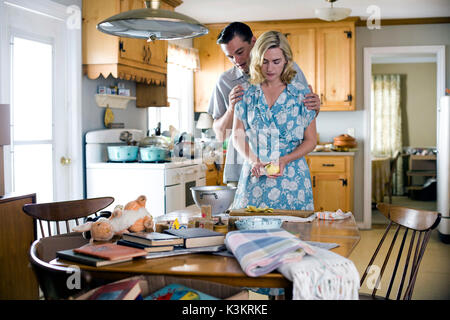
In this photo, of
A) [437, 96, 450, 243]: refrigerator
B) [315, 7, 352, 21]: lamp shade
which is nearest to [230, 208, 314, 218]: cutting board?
[315, 7, 352, 21]: lamp shade

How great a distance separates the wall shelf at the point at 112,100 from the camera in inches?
171

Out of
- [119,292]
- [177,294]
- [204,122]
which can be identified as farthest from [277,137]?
[204,122]

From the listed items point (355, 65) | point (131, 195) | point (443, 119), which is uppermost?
point (355, 65)

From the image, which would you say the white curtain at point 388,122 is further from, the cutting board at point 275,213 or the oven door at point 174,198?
the cutting board at point 275,213

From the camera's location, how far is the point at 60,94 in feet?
12.9

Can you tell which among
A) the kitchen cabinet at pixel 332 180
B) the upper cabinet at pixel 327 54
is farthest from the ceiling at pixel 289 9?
the kitchen cabinet at pixel 332 180

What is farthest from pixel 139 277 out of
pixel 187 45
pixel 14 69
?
pixel 187 45

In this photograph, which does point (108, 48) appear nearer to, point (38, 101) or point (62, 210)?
point (38, 101)

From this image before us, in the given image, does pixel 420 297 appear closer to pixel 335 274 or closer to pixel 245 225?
pixel 245 225

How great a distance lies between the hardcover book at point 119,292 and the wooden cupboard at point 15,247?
65.6 inches

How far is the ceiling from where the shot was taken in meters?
5.37

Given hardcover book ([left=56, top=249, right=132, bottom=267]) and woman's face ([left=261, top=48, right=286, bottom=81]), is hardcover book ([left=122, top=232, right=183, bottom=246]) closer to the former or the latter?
hardcover book ([left=56, top=249, right=132, bottom=267])

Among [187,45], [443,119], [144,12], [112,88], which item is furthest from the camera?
[187,45]

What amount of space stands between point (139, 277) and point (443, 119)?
4.86m
